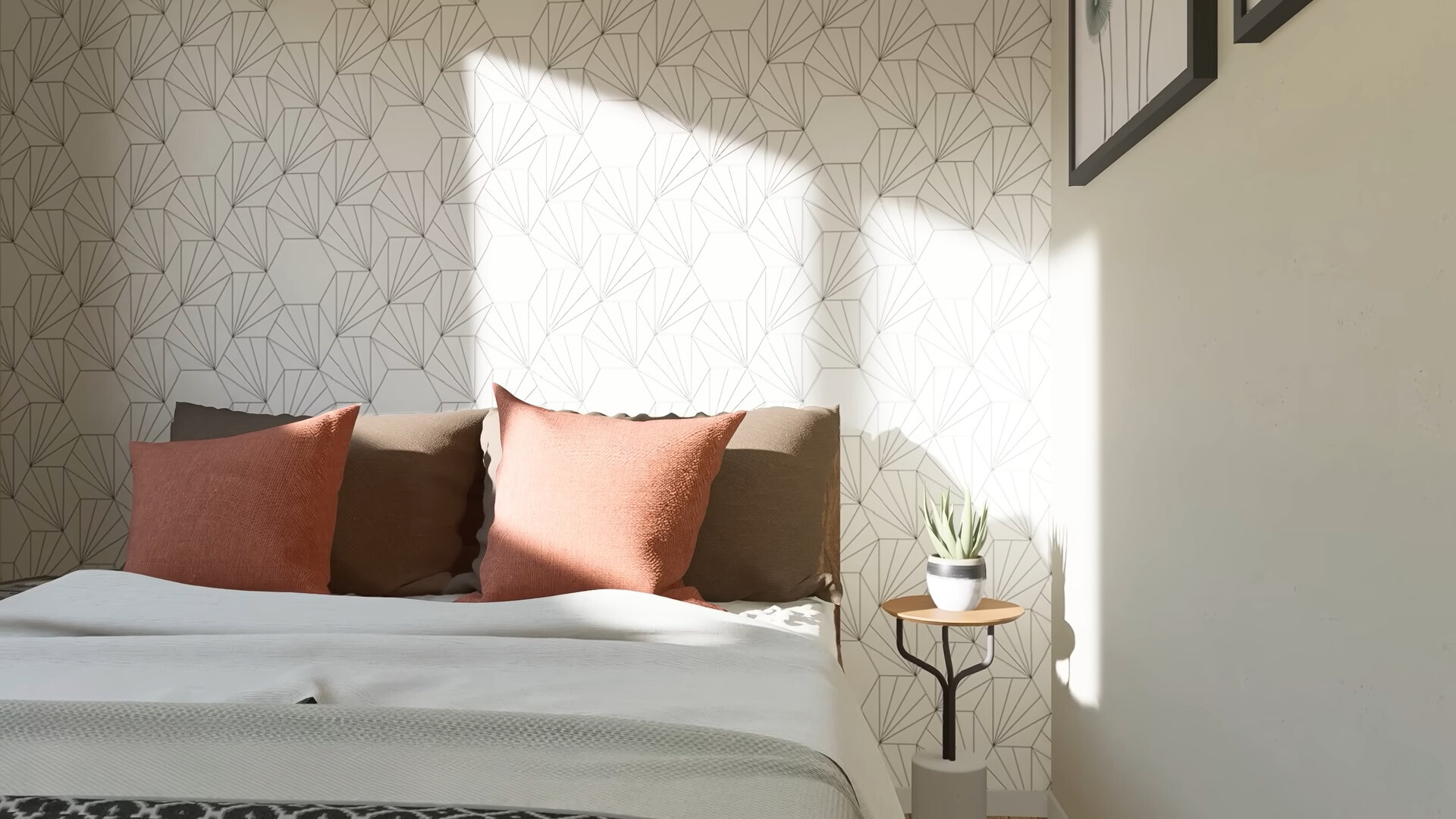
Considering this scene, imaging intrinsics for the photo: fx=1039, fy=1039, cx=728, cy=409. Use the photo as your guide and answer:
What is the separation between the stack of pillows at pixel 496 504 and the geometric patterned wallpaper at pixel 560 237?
317mm

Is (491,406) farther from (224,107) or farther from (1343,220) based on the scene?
(1343,220)

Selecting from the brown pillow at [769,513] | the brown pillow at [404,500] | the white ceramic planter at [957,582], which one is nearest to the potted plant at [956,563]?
the white ceramic planter at [957,582]

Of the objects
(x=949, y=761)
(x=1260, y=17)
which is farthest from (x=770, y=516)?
(x=1260, y=17)

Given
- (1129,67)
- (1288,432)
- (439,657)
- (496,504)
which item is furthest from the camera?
(496,504)

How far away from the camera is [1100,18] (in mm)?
2092

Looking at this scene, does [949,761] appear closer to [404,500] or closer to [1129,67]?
[404,500]

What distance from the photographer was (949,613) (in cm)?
234

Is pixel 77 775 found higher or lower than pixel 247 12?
lower

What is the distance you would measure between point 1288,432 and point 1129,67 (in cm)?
87

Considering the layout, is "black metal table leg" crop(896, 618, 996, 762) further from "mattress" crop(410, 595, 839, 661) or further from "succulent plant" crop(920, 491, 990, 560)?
"mattress" crop(410, 595, 839, 661)

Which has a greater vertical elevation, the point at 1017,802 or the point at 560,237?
the point at 560,237

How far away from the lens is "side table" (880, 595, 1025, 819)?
2.30 metres

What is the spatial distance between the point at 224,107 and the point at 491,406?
1.10 metres

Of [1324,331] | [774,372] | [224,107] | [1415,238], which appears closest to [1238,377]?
[1324,331]
